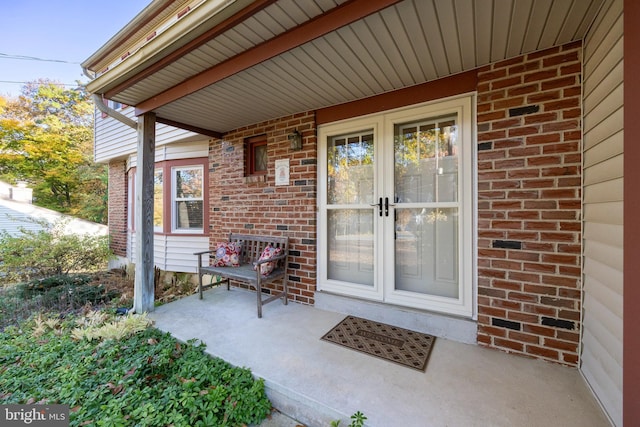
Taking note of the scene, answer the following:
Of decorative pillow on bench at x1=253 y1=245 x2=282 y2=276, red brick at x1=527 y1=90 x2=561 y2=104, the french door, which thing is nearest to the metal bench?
decorative pillow on bench at x1=253 y1=245 x2=282 y2=276

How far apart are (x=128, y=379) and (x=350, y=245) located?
2.32 m

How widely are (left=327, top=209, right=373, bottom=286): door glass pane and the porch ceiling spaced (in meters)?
1.37

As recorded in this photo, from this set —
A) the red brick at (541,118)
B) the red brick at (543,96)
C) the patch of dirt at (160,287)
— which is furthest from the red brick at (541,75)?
the patch of dirt at (160,287)

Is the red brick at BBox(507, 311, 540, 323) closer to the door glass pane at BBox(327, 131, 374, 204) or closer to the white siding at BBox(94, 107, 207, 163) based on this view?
the door glass pane at BBox(327, 131, 374, 204)

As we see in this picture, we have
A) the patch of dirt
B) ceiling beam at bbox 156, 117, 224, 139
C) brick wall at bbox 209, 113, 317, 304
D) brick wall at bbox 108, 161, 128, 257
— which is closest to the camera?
brick wall at bbox 209, 113, 317, 304

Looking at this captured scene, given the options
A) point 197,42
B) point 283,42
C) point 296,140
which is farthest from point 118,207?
point 283,42

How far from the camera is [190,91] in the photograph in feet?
7.92

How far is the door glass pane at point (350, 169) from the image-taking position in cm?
293

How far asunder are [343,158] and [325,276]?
1.49 meters

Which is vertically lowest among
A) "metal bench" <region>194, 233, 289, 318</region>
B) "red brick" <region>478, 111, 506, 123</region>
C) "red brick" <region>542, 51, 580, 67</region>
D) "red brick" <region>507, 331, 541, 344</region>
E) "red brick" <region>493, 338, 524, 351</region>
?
"red brick" <region>493, 338, 524, 351</region>

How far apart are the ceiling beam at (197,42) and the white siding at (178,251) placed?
118 inches

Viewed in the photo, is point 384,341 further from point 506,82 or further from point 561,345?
point 506,82

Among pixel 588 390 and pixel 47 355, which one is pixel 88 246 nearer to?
pixel 47 355

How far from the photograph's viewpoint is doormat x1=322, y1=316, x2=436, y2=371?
6.62 ft
